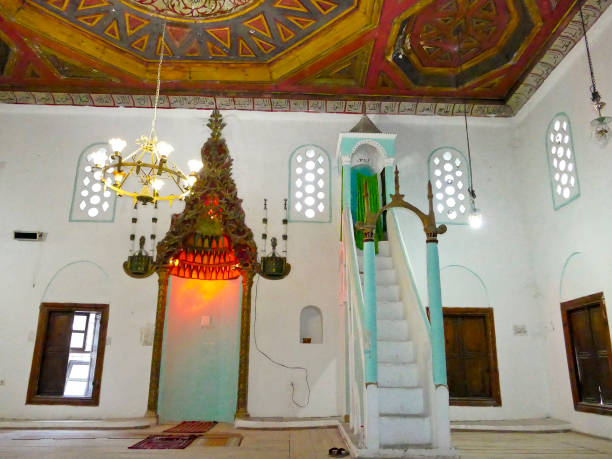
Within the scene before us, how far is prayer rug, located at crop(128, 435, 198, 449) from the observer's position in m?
5.42

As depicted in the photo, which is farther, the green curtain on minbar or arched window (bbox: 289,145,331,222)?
arched window (bbox: 289,145,331,222)

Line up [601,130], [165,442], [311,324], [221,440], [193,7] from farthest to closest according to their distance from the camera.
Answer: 1. [311,324]
2. [193,7]
3. [221,440]
4. [165,442]
5. [601,130]

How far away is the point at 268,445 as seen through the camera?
5.58 m

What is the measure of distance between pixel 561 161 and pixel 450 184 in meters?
1.79

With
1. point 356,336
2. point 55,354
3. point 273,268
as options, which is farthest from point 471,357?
point 55,354

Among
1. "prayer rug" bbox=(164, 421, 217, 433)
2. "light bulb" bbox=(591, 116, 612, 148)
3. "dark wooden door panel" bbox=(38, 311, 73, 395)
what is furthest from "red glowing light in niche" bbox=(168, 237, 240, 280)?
"light bulb" bbox=(591, 116, 612, 148)

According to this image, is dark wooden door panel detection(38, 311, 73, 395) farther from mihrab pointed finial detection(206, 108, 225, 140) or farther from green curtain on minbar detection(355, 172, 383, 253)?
green curtain on minbar detection(355, 172, 383, 253)

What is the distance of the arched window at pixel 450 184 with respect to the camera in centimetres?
843

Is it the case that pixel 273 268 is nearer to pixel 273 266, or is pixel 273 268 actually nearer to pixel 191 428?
pixel 273 266

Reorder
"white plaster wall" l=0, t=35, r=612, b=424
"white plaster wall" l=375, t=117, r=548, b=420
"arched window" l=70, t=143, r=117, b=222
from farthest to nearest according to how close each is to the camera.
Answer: "arched window" l=70, t=143, r=117, b=222 → "white plaster wall" l=375, t=117, r=548, b=420 → "white plaster wall" l=0, t=35, r=612, b=424

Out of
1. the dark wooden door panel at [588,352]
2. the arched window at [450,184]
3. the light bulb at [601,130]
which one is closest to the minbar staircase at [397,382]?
the arched window at [450,184]

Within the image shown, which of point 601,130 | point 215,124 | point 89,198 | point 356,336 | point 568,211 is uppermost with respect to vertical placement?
point 215,124

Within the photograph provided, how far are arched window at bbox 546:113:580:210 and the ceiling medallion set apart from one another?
15.8 feet

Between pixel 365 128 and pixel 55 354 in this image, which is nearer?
pixel 55 354
